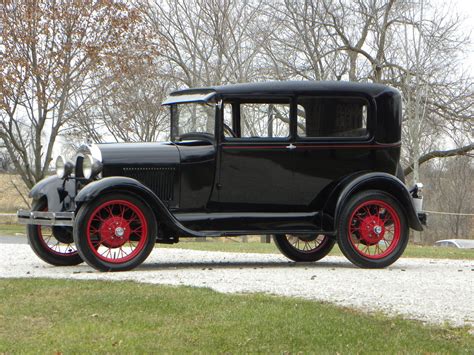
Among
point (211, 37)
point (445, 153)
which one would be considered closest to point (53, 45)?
point (211, 37)

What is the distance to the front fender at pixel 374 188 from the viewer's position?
10.9m

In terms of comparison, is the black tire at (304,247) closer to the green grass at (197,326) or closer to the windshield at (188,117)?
the windshield at (188,117)

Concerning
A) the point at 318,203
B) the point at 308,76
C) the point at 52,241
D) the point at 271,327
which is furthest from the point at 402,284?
the point at 308,76

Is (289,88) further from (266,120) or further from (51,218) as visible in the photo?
(51,218)

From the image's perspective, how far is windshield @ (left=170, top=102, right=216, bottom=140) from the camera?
1141cm

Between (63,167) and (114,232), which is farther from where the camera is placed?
(63,167)

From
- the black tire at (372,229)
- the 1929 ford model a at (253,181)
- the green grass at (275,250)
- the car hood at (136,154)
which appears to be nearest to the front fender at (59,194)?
the 1929 ford model a at (253,181)

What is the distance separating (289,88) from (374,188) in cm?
156

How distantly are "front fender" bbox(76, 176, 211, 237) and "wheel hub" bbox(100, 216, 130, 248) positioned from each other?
1.09 feet

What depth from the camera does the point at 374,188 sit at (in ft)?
36.7

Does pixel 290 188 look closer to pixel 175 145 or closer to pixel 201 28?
pixel 175 145

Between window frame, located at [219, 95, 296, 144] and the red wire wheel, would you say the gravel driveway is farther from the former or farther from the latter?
window frame, located at [219, 95, 296, 144]

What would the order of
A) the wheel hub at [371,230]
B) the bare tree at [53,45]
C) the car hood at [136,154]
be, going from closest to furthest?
the car hood at [136,154], the wheel hub at [371,230], the bare tree at [53,45]

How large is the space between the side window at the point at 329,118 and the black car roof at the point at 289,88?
0.36ft
